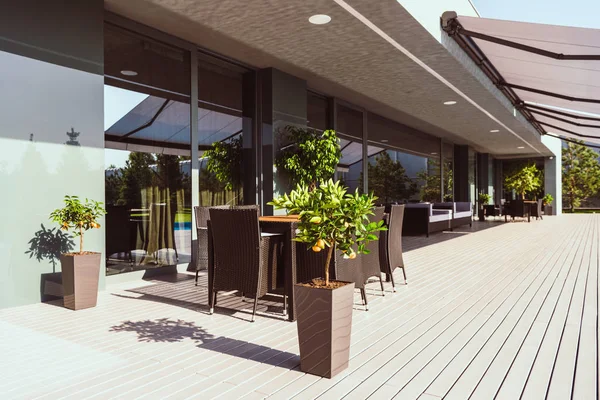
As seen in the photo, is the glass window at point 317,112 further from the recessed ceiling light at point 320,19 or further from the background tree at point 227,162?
the recessed ceiling light at point 320,19

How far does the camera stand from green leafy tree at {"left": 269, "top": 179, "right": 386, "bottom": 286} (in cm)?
264

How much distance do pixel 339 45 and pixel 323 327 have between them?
491 cm

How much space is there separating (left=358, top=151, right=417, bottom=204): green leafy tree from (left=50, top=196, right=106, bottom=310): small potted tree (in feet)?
27.2

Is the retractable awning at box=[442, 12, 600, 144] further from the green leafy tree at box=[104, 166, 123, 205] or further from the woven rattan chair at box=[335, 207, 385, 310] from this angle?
the green leafy tree at box=[104, 166, 123, 205]

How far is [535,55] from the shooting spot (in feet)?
23.2

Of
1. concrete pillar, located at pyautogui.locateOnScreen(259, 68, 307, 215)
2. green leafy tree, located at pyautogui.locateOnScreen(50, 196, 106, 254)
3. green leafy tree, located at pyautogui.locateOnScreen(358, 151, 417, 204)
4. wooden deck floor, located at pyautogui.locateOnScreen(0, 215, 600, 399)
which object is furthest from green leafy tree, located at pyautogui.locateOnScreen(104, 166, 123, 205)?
green leafy tree, located at pyautogui.locateOnScreen(358, 151, 417, 204)

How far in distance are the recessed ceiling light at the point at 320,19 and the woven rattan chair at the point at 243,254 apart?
9.09ft

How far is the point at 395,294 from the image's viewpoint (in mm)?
4930

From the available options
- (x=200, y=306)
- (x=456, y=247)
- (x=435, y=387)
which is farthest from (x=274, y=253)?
(x=456, y=247)

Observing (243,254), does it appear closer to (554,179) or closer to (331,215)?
(331,215)

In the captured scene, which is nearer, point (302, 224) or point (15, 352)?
point (302, 224)

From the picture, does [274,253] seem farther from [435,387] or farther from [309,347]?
[435,387]

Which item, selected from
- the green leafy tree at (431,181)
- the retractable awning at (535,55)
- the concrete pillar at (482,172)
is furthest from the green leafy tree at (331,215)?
the concrete pillar at (482,172)

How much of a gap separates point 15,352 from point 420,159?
1474cm
